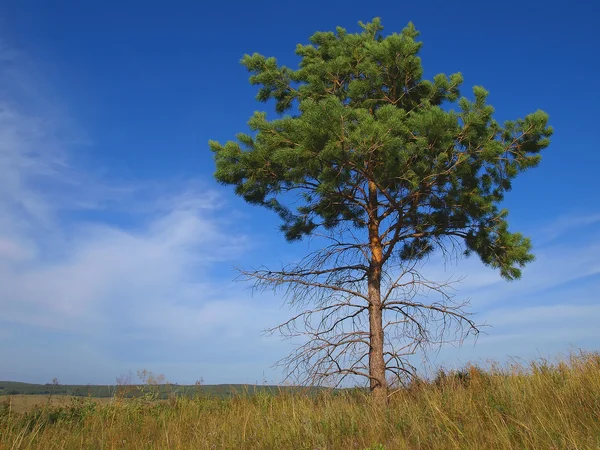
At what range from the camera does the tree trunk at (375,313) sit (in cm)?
841

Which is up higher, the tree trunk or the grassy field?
the tree trunk

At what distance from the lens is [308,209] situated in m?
10.4

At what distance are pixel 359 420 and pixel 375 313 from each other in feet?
10.3

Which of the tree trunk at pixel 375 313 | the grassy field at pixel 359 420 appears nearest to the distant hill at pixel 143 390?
the grassy field at pixel 359 420

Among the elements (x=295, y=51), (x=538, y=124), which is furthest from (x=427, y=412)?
(x=295, y=51)

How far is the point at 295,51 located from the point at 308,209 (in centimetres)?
404

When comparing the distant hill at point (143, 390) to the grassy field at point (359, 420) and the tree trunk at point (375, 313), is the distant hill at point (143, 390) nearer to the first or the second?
the grassy field at point (359, 420)

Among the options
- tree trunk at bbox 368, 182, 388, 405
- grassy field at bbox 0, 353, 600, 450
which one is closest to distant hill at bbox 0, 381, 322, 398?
grassy field at bbox 0, 353, 600, 450

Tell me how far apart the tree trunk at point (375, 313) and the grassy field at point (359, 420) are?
0.33 m

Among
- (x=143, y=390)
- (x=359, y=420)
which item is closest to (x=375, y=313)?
(x=359, y=420)

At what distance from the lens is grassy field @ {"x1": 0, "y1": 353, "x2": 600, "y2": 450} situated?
185 inches

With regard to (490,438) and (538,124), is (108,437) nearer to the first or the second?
(490,438)

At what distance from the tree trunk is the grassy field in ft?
1.07

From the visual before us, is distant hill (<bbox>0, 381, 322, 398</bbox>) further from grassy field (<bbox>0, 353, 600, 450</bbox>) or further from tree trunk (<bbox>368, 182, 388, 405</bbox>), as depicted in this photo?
tree trunk (<bbox>368, 182, 388, 405</bbox>)
